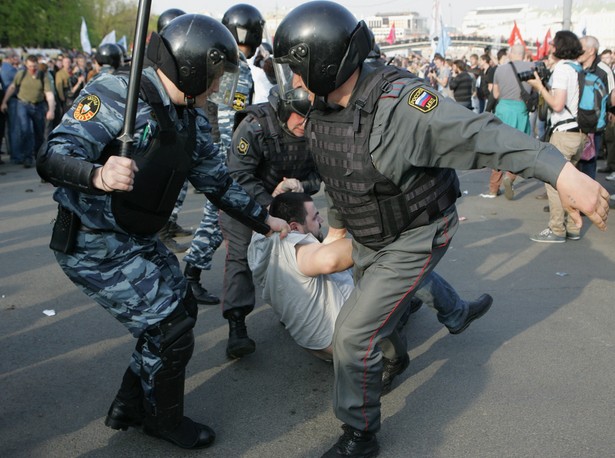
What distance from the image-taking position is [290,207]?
3.84 meters

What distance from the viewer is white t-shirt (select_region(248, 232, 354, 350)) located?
366 cm

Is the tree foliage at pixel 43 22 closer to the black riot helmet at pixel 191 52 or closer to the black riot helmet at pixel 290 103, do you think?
the black riot helmet at pixel 290 103

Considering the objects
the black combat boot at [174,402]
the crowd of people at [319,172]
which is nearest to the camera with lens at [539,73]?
the crowd of people at [319,172]

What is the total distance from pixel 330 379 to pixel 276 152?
139 centimetres

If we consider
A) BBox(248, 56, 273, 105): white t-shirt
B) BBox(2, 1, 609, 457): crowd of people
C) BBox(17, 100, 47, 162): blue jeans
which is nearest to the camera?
BBox(2, 1, 609, 457): crowd of people

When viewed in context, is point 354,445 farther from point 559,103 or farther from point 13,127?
point 13,127

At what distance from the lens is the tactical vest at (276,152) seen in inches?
160

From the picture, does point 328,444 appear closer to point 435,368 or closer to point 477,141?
point 435,368

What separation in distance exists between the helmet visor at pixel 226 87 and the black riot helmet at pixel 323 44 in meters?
0.28

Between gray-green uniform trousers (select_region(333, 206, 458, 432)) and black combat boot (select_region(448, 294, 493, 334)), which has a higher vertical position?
gray-green uniform trousers (select_region(333, 206, 458, 432))

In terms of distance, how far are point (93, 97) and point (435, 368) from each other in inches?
95.5

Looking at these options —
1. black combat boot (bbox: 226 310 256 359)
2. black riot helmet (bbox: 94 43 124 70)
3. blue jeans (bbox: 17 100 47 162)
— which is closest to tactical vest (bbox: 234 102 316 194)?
black combat boot (bbox: 226 310 256 359)

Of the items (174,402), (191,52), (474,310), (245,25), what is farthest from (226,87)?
(245,25)

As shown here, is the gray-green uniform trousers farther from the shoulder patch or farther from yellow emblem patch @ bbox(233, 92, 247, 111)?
yellow emblem patch @ bbox(233, 92, 247, 111)
